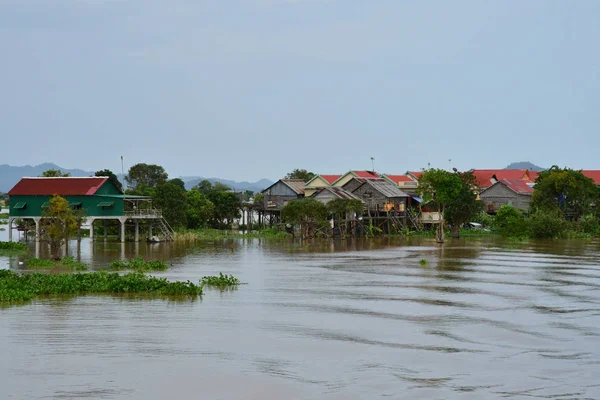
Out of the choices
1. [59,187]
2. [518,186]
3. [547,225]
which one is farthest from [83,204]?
[518,186]

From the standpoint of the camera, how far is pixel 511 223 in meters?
62.7

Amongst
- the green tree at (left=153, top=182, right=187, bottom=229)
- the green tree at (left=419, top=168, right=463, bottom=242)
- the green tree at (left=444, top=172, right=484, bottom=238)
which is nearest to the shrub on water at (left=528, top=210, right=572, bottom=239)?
the green tree at (left=444, top=172, right=484, bottom=238)

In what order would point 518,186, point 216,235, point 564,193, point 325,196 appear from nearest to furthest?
1. point 216,235
2. point 325,196
3. point 564,193
4. point 518,186

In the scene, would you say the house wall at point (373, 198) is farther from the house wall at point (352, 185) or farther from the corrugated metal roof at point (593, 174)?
the corrugated metal roof at point (593, 174)

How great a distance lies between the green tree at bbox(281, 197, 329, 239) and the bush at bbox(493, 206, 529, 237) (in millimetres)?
12981

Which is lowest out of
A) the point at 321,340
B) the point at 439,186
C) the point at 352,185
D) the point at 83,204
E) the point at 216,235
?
the point at 321,340

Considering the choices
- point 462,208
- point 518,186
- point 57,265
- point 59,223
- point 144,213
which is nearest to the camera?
point 57,265

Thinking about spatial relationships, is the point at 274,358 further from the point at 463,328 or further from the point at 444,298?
the point at 444,298

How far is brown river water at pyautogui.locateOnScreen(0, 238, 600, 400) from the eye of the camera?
16641mm

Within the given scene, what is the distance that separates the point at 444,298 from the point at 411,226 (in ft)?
139

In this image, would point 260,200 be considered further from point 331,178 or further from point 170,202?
point 170,202

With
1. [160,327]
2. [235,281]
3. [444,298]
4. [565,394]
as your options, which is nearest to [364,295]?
[444,298]

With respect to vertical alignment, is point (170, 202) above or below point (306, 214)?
above

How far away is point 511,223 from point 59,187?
30.8 metres
